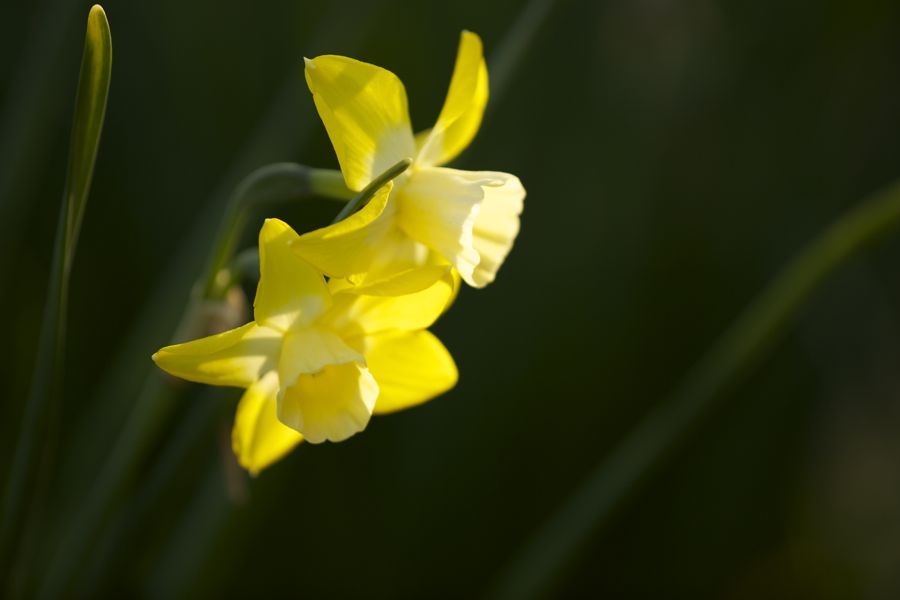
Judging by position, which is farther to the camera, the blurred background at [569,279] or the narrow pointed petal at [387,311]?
the blurred background at [569,279]

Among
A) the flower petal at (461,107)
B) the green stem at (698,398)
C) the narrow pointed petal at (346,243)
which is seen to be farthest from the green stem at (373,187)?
the green stem at (698,398)

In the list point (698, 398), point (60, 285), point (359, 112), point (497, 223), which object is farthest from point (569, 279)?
point (60, 285)

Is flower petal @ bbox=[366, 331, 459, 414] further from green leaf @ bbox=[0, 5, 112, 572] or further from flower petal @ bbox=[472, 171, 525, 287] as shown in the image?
green leaf @ bbox=[0, 5, 112, 572]

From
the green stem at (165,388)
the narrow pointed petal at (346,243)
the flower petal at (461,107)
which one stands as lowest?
the green stem at (165,388)

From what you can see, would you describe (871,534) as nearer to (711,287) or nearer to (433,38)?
(711,287)

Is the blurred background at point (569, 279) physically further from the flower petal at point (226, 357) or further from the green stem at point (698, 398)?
the flower petal at point (226, 357)

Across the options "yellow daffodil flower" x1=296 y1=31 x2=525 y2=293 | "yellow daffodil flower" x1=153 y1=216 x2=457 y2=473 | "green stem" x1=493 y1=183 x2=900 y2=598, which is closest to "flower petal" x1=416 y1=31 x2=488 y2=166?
"yellow daffodil flower" x1=296 y1=31 x2=525 y2=293
